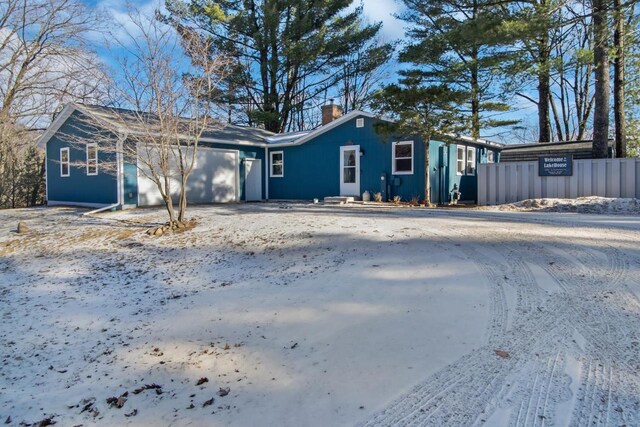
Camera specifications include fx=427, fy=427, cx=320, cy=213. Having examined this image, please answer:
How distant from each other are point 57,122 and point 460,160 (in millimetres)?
15418

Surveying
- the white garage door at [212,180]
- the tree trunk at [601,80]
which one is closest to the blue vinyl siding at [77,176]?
the white garage door at [212,180]

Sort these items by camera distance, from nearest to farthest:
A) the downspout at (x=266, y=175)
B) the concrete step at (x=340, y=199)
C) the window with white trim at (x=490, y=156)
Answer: the concrete step at (x=340, y=199)
the window with white trim at (x=490, y=156)
the downspout at (x=266, y=175)

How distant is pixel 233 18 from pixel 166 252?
20.4m

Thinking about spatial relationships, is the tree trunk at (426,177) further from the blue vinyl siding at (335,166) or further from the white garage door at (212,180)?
the white garage door at (212,180)

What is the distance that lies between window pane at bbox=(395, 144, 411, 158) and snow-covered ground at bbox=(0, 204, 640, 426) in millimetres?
7997

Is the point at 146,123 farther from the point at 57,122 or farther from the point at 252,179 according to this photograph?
the point at 252,179

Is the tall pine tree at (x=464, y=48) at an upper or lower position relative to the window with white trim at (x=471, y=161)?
upper

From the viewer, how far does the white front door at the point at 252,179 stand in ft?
60.7

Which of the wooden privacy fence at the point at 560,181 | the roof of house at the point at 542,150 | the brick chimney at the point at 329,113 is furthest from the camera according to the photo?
the brick chimney at the point at 329,113

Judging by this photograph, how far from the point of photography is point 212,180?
1702 cm

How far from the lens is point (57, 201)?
17.9 meters

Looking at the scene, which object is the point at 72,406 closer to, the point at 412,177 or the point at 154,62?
the point at 154,62

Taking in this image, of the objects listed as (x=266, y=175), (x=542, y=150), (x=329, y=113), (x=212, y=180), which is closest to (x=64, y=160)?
(x=212, y=180)

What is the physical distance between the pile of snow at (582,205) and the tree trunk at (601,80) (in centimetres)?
331
